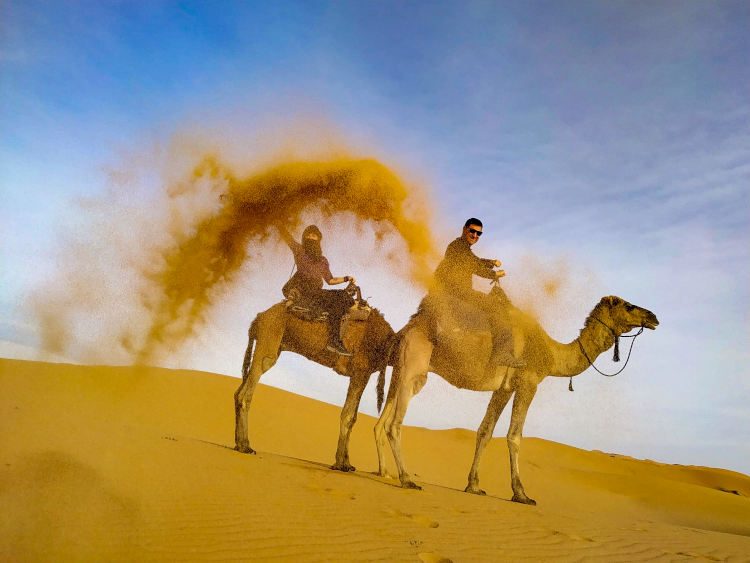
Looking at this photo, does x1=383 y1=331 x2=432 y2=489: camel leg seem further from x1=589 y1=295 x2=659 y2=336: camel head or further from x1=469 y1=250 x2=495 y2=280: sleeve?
x1=589 y1=295 x2=659 y2=336: camel head

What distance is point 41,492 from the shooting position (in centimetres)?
711

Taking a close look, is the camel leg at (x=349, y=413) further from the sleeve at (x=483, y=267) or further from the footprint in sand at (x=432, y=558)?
the footprint in sand at (x=432, y=558)

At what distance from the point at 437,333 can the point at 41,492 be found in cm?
620

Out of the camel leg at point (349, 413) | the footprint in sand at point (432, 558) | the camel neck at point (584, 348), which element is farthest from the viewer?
the camel neck at point (584, 348)

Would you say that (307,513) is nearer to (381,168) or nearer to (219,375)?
(381,168)

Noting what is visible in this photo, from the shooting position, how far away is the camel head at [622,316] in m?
11.9

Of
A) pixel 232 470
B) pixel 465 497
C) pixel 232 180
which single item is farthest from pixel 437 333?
pixel 232 180

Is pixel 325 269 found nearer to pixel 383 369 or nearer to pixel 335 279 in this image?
pixel 335 279

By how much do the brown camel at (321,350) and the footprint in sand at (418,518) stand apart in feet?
12.6

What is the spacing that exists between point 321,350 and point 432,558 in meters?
5.94

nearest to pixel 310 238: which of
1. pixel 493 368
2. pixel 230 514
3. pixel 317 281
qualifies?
pixel 317 281

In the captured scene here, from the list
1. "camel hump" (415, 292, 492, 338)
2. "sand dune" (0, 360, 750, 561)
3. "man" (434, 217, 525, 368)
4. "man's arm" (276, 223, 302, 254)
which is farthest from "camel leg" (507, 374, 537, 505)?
"man's arm" (276, 223, 302, 254)

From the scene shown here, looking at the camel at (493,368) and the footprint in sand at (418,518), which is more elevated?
the camel at (493,368)


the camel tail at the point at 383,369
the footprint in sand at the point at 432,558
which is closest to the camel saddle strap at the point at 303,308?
the camel tail at the point at 383,369
